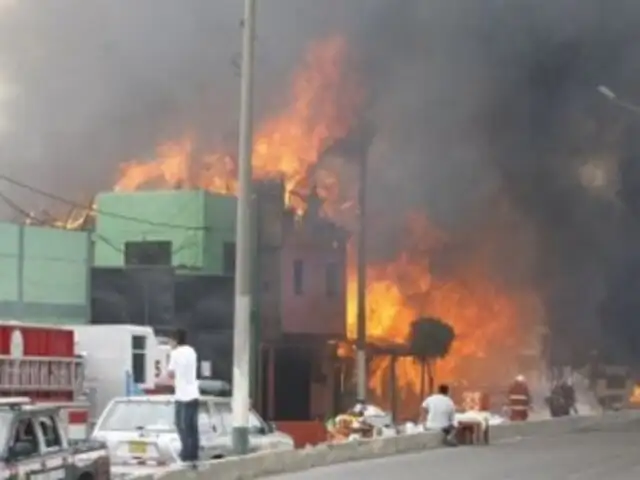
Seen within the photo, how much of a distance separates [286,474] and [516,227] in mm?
31149

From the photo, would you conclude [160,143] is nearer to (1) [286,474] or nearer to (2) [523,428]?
(2) [523,428]

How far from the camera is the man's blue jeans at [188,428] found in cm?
1416

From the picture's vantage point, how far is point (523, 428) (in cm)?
2388

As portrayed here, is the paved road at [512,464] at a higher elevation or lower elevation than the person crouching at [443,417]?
lower

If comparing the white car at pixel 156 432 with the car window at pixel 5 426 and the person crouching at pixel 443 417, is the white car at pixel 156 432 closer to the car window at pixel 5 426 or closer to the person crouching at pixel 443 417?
the person crouching at pixel 443 417

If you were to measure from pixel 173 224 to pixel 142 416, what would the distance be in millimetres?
20850

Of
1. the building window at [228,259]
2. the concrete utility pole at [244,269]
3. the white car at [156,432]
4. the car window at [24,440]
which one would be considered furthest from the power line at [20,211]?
the car window at [24,440]

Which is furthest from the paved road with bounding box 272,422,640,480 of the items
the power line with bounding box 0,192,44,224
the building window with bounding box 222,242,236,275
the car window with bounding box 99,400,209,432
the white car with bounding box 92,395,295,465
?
the power line with bounding box 0,192,44,224

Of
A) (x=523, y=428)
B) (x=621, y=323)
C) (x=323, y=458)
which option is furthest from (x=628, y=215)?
(x=323, y=458)

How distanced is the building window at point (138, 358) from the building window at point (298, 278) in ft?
51.7

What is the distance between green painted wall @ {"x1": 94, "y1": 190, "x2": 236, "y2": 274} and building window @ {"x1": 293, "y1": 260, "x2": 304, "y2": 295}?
8.35ft

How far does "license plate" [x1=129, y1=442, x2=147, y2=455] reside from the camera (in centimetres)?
1577

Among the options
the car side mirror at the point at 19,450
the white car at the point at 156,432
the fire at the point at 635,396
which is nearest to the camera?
the car side mirror at the point at 19,450

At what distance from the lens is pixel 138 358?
75.6ft
